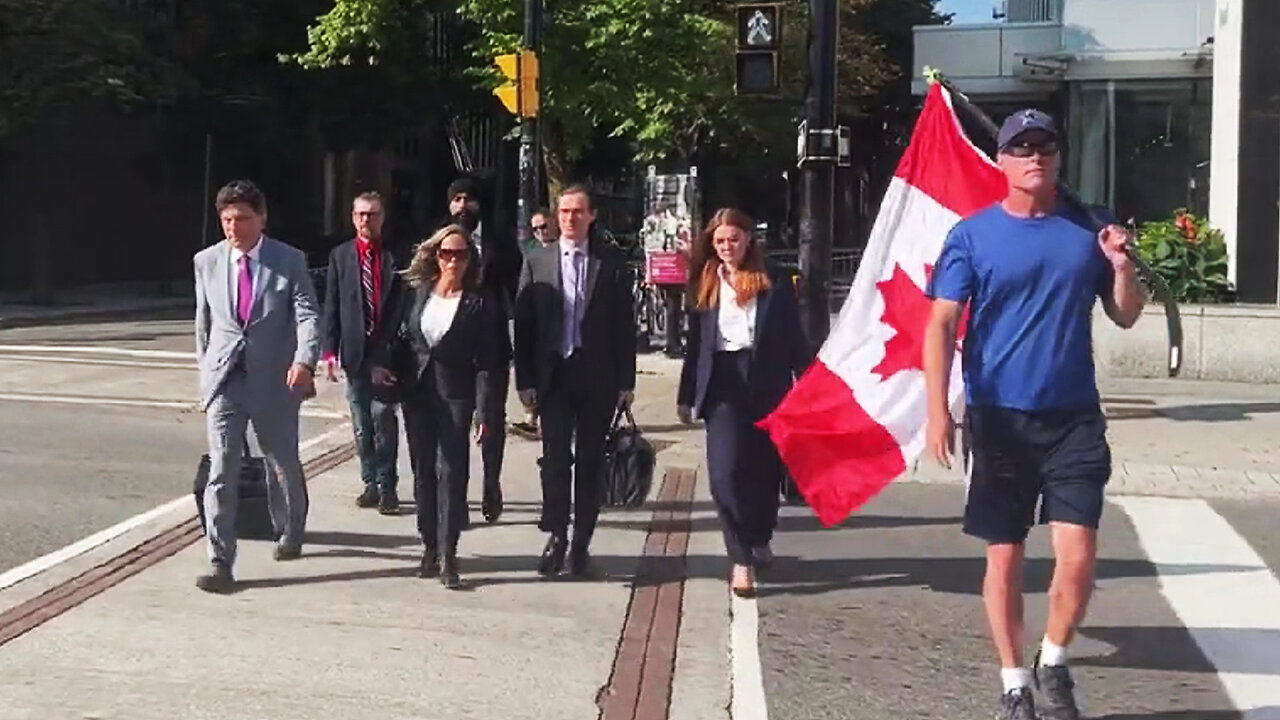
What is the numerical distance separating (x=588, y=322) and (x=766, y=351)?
0.82 metres

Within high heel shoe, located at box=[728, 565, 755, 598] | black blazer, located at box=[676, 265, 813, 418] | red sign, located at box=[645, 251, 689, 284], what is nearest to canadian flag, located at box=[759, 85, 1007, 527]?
black blazer, located at box=[676, 265, 813, 418]

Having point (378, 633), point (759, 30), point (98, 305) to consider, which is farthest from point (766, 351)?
point (98, 305)

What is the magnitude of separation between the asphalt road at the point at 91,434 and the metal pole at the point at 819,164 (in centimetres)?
408

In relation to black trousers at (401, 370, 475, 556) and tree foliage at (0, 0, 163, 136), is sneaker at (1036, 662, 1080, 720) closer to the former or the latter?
black trousers at (401, 370, 475, 556)

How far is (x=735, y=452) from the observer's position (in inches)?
296

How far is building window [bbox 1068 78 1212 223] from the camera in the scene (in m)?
21.9

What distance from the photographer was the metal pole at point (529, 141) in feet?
54.2

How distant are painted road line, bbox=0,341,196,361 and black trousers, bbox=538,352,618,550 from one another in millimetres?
11501

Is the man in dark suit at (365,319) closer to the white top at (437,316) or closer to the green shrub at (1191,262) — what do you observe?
the white top at (437,316)

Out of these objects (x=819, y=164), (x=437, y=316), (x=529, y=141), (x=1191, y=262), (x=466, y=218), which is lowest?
(x=437, y=316)

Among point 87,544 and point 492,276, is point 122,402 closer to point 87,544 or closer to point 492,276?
point 87,544

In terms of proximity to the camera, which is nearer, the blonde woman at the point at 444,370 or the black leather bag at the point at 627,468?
the blonde woman at the point at 444,370

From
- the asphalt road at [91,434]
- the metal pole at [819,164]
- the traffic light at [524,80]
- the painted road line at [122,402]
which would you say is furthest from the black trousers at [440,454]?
the traffic light at [524,80]

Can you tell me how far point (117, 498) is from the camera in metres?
9.73
